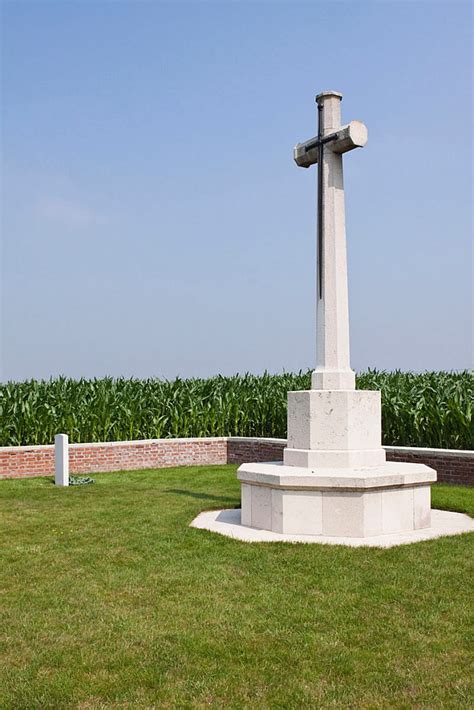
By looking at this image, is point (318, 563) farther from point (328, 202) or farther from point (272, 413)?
point (272, 413)

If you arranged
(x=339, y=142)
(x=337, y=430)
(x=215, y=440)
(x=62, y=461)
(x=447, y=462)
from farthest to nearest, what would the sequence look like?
(x=215, y=440) < (x=62, y=461) < (x=447, y=462) < (x=339, y=142) < (x=337, y=430)

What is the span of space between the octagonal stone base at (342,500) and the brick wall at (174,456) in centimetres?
492

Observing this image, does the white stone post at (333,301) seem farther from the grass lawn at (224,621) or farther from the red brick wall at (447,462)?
the red brick wall at (447,462)

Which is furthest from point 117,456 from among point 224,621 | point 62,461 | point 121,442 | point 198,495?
point 224,621

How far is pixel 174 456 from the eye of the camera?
1661 centimetres

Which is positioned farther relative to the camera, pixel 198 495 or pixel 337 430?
pixel 198 495

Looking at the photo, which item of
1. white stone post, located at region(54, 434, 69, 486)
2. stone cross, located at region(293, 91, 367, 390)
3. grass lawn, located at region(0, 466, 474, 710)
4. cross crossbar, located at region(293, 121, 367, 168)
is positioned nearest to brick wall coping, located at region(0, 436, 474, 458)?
white stone post, located at region(54, 434, 69, 486)

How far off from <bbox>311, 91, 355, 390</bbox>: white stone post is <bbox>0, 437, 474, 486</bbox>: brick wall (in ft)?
17.2

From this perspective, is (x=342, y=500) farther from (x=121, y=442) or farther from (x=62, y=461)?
(x=121, y=442)

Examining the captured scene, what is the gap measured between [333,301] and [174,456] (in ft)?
29.2

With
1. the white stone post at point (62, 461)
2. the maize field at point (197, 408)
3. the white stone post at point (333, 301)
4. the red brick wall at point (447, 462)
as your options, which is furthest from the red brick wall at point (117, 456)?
the white stone post at point (333, 301)

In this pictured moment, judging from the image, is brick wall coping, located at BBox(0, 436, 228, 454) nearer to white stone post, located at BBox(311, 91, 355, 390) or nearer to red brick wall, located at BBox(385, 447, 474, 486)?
red brick wall, located at BBox(385, 447, 474, 486)

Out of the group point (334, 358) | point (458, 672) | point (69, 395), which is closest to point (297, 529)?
point (334, 358)

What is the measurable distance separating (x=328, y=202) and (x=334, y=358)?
6.20ft
